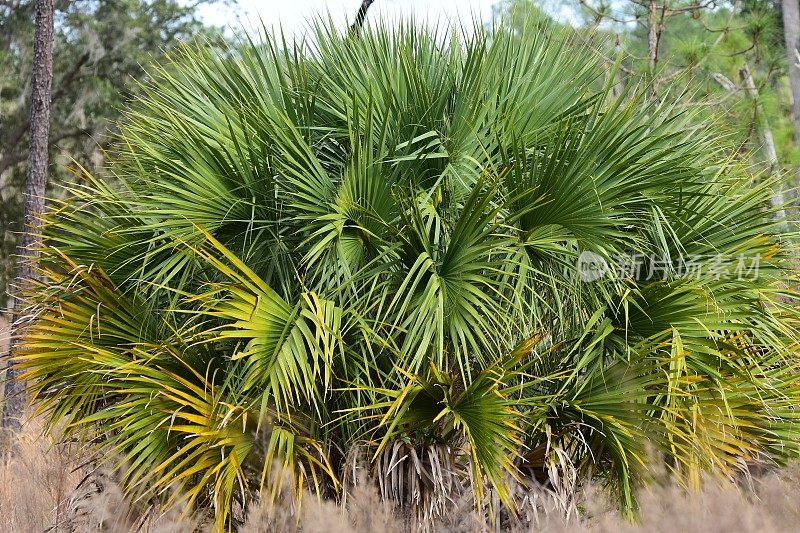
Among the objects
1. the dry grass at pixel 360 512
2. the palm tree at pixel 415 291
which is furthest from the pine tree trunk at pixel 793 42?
the dry grass at pixel 360 512

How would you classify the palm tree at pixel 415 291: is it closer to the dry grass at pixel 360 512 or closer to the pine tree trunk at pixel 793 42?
the dry grass at pixel 360 512

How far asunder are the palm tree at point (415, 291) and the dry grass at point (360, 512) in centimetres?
15

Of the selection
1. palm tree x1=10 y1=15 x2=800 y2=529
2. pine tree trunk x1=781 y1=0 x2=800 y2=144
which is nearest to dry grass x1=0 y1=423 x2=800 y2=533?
palm tree x1=10 y1=15 x2=800 y2=529

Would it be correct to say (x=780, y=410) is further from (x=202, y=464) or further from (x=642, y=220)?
(x=202, y=464)

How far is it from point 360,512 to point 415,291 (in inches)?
56.0

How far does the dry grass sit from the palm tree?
0.15 meters

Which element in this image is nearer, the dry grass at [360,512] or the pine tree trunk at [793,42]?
the dry grass at [360,512]

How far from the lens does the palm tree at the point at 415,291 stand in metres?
4.23

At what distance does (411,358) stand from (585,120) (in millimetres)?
1695

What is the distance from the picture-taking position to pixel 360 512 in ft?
10.9

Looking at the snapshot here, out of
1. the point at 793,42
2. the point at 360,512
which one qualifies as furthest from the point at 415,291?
the point at 793,42

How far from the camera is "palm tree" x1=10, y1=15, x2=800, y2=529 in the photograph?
4.23m

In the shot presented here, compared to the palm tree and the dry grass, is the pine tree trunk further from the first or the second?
the dry grass

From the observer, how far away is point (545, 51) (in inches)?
205
